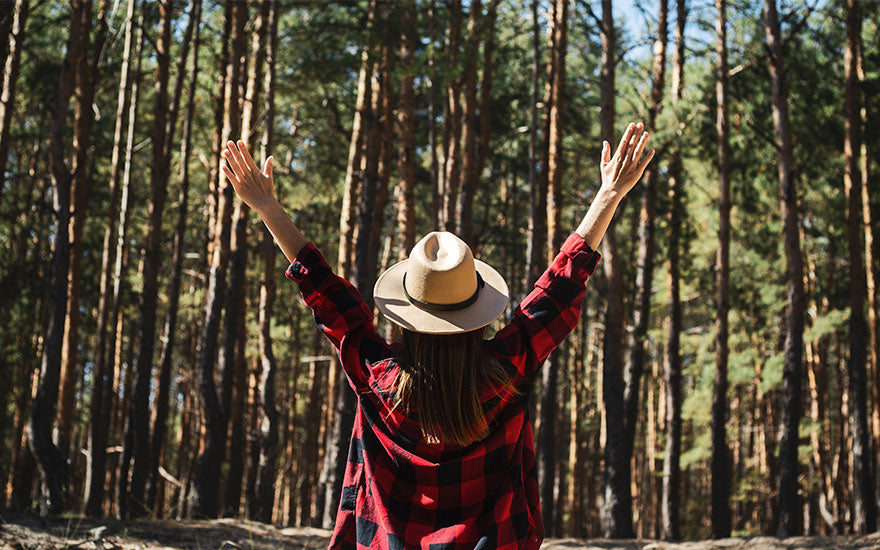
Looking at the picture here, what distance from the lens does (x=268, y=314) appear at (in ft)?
49.1

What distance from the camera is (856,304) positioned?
576 inches

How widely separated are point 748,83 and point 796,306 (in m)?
6.05

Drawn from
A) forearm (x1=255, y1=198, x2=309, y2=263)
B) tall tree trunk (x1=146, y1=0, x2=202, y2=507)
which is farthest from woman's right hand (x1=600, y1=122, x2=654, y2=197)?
tall tree trunk (x1=146, y1=0, x2=202, y2=507)

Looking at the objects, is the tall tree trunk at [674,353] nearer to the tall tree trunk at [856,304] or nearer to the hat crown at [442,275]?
the tall tree trunk at [856,304]

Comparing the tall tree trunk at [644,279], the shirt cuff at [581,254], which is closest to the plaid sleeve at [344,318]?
the shirt cuff at [581,254]

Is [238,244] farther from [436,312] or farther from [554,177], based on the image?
Answer: [436,312]

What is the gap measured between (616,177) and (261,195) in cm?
116

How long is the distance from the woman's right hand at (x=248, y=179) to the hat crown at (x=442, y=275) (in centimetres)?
58

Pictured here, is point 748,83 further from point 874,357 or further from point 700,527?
point 700,527

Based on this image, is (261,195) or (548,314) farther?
(261,195)

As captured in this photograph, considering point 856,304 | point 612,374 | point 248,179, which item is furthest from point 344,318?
point 856,304

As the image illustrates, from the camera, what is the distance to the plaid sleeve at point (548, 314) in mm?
2389

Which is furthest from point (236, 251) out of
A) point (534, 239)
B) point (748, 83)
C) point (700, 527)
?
point (700, 527)

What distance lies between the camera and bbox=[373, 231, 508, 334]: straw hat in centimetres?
228
